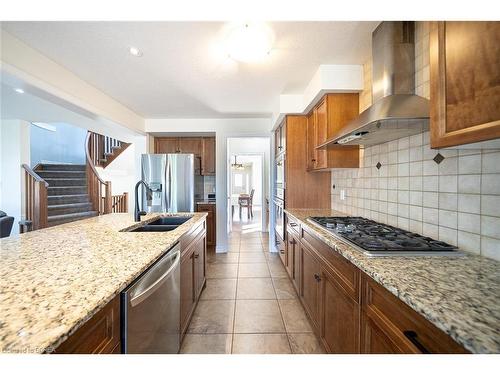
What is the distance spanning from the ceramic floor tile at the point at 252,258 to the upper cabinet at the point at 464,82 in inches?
117

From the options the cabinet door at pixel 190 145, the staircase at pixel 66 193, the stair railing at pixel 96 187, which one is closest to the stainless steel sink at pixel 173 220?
the cabinet door at pixel 190 145

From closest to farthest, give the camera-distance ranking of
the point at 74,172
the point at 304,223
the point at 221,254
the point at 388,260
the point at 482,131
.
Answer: the point at 482,131 → the point at 388,260 → the point at 304,223 → the point at 221,254 → the point at 74,172

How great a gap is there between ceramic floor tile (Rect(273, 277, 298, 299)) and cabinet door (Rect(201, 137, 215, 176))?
8.31 ft

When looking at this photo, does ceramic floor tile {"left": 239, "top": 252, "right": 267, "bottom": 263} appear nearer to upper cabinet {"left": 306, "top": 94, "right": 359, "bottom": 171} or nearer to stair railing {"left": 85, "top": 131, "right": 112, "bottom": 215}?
upper cabinet {"left": 306, "top": 94, "right": 359, "bottom": 171}

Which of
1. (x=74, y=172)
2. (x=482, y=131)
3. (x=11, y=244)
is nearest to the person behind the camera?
(x=482, y=131)

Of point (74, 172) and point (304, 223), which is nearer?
point (304, 223)

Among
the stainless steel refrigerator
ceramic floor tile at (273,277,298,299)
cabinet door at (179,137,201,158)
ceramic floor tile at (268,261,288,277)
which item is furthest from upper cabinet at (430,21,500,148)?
cabinet door at (179,137,201,158)

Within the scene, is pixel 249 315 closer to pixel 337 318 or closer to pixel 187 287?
pixel 187 287

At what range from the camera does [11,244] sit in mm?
1215

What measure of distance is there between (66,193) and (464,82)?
20.8 ft

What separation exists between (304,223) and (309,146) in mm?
1341

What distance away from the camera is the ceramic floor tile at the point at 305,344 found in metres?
1.59
